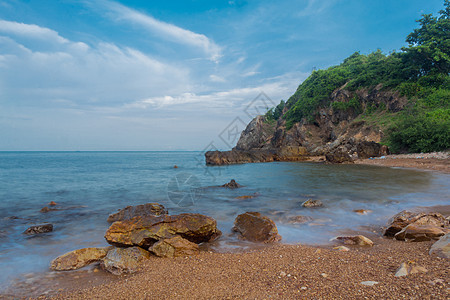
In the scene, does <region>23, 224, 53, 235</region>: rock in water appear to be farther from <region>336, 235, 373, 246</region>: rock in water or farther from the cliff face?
the cliff face

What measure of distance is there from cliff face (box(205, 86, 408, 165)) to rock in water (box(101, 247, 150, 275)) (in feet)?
105

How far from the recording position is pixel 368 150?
34.2m

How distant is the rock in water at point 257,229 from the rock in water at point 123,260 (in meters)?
2.63

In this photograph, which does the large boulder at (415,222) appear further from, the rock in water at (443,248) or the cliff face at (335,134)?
the cliff face at (335,134)

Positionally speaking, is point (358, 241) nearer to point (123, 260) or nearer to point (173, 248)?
point (173, 248)

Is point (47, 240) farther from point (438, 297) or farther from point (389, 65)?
point (389, 65)

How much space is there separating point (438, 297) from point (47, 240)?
27.4 feet

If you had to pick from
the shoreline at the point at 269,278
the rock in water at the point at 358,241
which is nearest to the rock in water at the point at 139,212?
the shoreline at the point at 269,278

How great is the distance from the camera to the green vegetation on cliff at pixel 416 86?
2938cm

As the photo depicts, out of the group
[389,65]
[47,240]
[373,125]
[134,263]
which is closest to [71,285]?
[134,263]

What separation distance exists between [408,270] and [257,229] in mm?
3440

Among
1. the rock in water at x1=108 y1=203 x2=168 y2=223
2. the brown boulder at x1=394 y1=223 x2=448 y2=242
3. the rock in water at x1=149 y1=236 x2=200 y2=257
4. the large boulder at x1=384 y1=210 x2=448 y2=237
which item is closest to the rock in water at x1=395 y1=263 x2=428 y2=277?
the brown boulder at x1=394 y1=223 x2=448 y2=242

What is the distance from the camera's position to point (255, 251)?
214 inches

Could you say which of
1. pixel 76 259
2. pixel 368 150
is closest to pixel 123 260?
pixel 76 259
